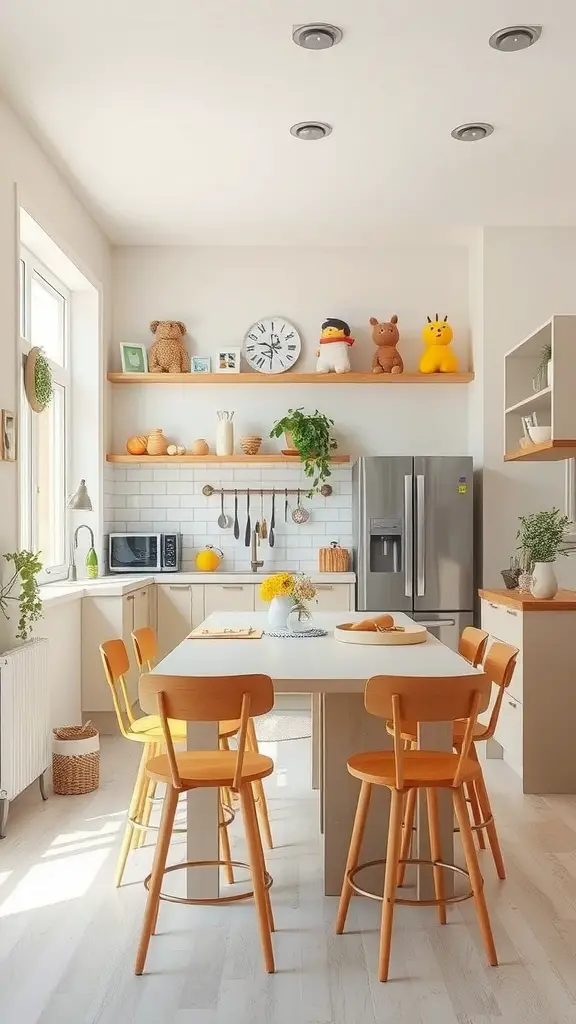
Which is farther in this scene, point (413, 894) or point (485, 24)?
point (485, 24)

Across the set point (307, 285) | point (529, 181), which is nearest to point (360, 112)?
point (529, 181)

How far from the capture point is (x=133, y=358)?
6.76 metres

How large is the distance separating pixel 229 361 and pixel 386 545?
172cm

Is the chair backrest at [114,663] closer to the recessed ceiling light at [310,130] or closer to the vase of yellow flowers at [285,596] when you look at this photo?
the vase of yellow flowers at [285,596]

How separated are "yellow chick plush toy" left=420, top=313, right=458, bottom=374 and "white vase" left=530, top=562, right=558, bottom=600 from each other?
2.34 m

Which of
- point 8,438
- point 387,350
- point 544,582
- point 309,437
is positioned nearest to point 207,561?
point 309,437

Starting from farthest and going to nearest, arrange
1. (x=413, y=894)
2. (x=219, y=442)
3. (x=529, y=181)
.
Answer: (x=219, y=442), (x=529, y=181), (x=413, y=894)

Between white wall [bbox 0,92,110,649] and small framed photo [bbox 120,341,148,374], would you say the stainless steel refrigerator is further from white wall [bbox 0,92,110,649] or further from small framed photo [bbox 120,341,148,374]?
white wall [bbox 0,92,110,649]

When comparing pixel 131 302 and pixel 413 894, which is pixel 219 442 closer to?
pixel 131 302

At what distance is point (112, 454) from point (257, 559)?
1.26 meters

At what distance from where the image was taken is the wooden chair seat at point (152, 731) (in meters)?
3.44

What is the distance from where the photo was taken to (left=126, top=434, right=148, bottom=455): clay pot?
6707 mm

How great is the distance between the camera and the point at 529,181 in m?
5.52

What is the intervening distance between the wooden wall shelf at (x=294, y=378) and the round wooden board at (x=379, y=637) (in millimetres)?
3221
